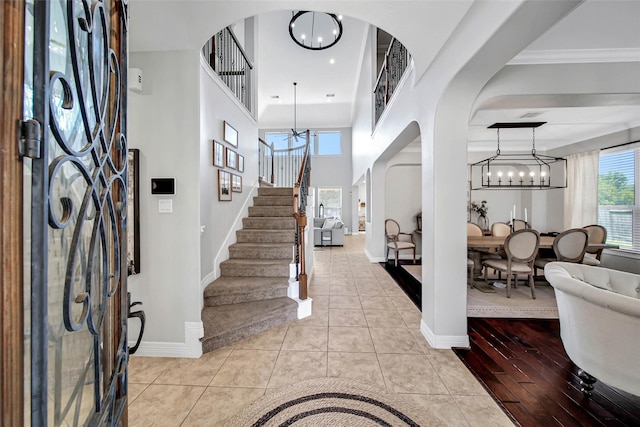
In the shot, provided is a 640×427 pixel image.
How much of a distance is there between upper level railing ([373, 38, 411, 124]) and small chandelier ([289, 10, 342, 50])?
1398 mm

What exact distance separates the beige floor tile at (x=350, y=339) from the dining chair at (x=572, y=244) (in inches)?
117

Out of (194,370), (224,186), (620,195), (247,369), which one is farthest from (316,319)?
(620,195)

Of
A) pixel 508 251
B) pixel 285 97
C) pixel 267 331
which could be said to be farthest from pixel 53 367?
pixel 285 97

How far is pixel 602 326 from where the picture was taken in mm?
1736

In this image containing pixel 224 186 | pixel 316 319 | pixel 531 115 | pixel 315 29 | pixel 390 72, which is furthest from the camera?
pixel 315 29

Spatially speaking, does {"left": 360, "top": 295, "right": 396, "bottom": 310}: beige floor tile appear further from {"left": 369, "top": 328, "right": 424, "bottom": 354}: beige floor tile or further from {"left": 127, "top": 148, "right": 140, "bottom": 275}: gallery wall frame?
{"left": 127, "top": 148, "right": 140, "bottom": 275}: gallery wall frame

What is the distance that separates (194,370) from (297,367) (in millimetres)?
852

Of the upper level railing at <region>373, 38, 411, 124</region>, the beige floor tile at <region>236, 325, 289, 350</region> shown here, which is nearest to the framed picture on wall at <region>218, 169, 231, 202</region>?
the beige floor tile at <region>236, 325, 289, 350</region>

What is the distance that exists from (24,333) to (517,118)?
6237 millimetres

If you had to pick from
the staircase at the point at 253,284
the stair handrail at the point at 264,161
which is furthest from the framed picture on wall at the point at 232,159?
the stair handrail at the point at 264,161

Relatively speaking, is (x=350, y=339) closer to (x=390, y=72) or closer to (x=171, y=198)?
(x=171, y=198)

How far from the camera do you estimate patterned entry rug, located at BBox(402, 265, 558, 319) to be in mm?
3225

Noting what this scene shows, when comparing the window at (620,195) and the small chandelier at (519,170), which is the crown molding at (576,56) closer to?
the window at (620,195)

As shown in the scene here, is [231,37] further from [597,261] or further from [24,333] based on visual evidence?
[597,261]
